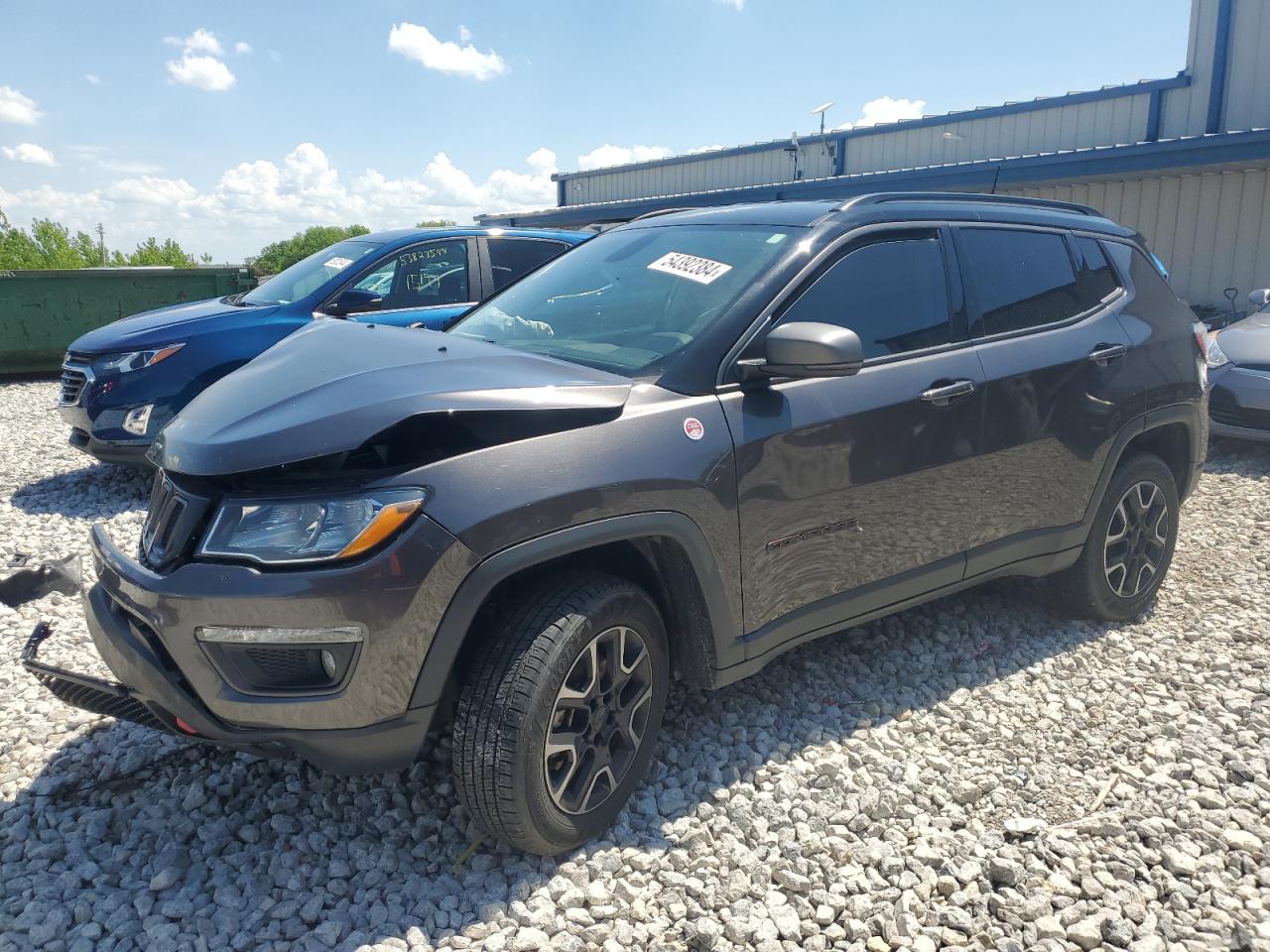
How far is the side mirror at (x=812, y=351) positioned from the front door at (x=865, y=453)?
14 centimetres

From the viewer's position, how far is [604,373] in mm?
2768

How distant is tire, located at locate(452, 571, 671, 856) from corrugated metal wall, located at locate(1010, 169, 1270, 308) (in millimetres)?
12009

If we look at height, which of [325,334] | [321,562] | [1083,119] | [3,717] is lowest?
[3,717]

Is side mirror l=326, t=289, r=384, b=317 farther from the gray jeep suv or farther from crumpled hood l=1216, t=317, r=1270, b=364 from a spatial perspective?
crumpled hood l=1216, t=317, r=1270, b=364

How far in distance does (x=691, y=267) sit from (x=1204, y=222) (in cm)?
1147

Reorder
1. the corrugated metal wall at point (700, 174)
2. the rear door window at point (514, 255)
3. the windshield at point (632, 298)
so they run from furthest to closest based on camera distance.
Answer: the corrugated metal wall at point (700, 174)
the rear door window at point (514, 255)
the windshield at point (632, 298)

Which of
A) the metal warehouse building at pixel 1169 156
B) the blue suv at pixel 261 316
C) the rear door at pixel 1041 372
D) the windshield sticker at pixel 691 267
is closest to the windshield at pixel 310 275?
the blue suv at pixel 261 316

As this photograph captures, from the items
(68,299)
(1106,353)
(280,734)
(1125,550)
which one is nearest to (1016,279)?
(1106,353)

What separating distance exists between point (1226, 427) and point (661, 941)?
280 inches

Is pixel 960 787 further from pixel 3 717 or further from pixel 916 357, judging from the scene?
pixel 3 717

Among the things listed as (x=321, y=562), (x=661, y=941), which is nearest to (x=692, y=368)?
(x=321, y=562)

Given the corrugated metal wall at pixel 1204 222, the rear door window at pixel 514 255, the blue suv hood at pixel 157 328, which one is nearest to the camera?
the blue suv hood at pixel 157 328

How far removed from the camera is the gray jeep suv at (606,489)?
226 cm

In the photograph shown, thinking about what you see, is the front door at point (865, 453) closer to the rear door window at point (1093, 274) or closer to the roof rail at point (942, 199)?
the roof rail at point (942, 199)
